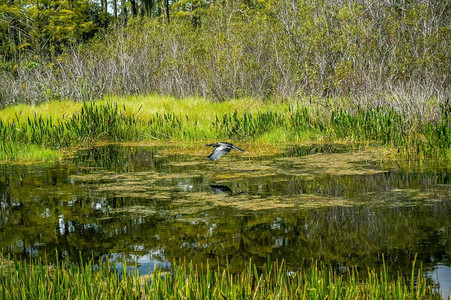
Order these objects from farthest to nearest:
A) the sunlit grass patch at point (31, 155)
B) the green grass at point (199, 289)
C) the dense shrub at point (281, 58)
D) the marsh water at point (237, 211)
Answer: the dense shrub at point (281, 58) < the sunlit grass patch at point (31, 155) < the marsh water at point (237, 211) < the green grass at point (199, 289)

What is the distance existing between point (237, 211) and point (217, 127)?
5475 millimetres

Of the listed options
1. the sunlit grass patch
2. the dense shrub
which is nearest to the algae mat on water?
the sunlit grass patch

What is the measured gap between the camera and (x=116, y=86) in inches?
606

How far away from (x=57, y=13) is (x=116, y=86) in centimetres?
1603

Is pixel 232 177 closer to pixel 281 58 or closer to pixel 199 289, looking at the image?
pixel 199 289

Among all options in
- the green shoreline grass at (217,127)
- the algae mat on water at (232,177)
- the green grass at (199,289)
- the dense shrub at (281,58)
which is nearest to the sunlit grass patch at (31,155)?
the green shoreline grass at (217,127)

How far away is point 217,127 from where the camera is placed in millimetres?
10617

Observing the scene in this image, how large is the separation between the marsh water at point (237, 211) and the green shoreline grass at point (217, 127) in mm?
719

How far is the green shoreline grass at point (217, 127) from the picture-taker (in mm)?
8797

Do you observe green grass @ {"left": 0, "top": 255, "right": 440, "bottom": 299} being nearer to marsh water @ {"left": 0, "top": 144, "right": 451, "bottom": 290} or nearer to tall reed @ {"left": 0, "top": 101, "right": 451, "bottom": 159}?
marsh water @ {"left": 0, "top": 144, "right": 451, "bottom": 290}

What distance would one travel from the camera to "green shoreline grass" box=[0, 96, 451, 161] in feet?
28.9

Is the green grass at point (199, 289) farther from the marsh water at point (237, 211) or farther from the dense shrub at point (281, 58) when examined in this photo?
the dense shrub at point (281, 58)

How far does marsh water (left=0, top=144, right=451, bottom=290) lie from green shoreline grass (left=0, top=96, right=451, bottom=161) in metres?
0.72

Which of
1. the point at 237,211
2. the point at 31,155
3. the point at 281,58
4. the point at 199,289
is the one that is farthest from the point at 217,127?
the point at 199,289
